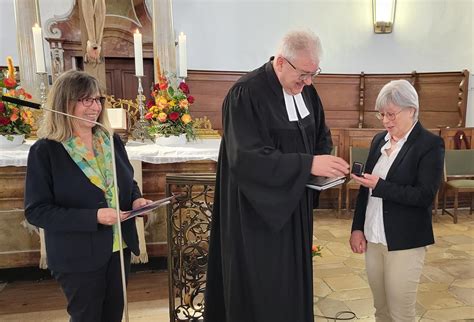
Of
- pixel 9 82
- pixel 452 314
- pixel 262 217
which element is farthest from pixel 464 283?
pixel 9 82

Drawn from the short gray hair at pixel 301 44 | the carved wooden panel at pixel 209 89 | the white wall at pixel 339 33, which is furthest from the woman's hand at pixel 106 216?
the white wall at pixel 339 33

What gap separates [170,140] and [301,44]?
1.85 metres

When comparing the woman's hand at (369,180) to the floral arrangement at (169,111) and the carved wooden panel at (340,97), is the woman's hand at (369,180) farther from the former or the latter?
the carved wooden panel at (340,97)

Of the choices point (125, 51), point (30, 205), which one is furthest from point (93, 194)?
point (125, 51)

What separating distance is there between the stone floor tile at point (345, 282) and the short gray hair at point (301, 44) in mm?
2307

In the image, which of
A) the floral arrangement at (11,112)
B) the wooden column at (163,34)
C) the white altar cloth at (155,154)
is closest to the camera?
the white altar cloth at (155,154)

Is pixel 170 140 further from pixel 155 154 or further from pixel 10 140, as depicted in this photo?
→ pixel 10 140

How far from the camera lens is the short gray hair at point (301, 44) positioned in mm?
1396

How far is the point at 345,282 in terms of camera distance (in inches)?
126

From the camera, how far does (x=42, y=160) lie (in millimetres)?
1488

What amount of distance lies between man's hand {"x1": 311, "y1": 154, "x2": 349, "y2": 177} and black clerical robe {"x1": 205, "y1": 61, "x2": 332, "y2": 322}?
0.04 m

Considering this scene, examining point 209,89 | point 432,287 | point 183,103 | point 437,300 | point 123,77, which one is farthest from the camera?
point 209,89

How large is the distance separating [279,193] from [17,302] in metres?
2.54

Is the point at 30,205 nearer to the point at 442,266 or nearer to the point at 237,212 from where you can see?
the point at 237,212
